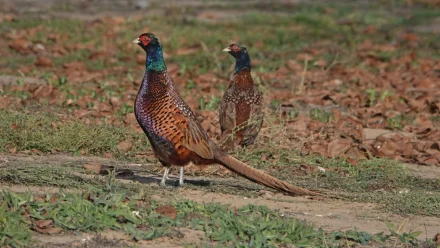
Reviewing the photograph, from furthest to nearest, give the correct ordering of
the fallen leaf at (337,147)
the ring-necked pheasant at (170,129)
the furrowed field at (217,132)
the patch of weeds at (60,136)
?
the fallen leaf at (337,147)
the patch of weeds at (60,136)
the ring-necked pheasant at (170,129)
the furrowed field at (217,132)

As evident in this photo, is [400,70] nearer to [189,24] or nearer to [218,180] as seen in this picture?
[189,24]

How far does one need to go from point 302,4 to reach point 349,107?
1016cm

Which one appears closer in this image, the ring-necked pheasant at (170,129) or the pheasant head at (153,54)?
the ring-necked pheasant at (170,129)

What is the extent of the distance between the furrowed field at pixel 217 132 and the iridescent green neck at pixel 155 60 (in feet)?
2.89

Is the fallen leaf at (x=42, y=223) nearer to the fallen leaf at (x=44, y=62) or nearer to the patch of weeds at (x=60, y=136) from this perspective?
the patch of weeds at (x=60, y=136)

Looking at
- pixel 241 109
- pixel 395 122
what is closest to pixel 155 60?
pixel 241 109

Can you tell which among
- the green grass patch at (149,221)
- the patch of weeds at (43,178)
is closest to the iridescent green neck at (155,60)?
the patch of weeds at (43,178)

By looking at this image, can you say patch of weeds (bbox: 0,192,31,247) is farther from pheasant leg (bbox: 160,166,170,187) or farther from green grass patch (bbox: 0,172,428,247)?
pheasant leg (bbox: 160,166,170,187)

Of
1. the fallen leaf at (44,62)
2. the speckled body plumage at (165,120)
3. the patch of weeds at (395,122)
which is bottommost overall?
the patch of weeds at (395,122)

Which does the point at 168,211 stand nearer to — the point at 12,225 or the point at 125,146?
the point at 12,225

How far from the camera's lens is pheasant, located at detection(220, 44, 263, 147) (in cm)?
924

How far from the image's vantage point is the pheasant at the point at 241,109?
9242mm

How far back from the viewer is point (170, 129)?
761 centimetres

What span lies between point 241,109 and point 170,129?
76.4 inches
